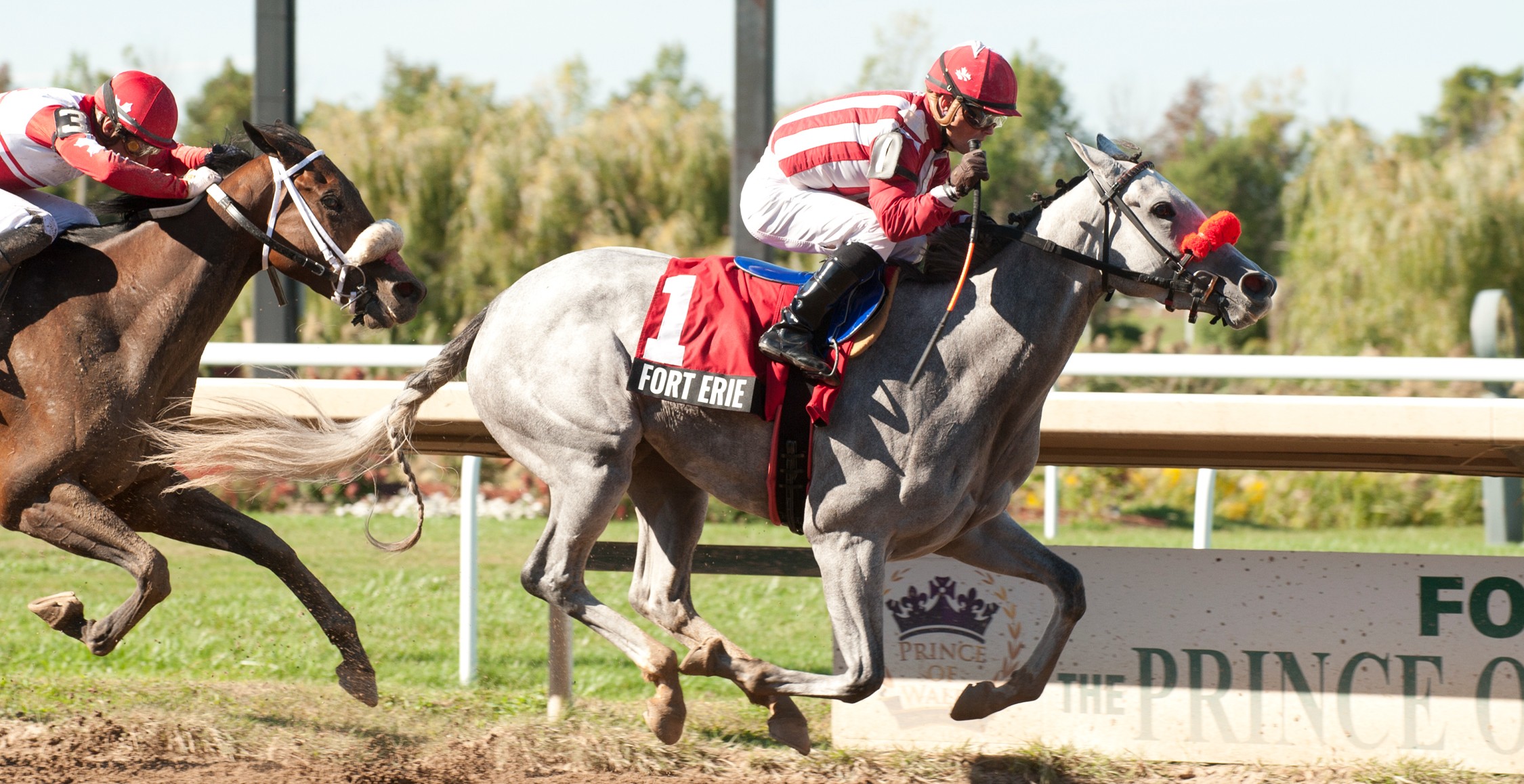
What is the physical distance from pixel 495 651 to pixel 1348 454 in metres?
3.47

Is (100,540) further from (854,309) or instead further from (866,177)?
(866,177)

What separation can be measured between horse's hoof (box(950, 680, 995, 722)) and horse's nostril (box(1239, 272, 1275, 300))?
48.4 inches

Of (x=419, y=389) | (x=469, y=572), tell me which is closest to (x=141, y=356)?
(x=419, y=389)

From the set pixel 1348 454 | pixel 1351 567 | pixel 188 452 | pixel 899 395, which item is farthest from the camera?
pixel 1348 454

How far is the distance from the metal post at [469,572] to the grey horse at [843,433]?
4.19 ft

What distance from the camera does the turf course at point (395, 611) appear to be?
558 centimetres

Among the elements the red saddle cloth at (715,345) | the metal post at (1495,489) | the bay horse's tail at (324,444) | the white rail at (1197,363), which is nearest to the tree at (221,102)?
the metal post at (1495,489)

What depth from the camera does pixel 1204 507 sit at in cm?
500

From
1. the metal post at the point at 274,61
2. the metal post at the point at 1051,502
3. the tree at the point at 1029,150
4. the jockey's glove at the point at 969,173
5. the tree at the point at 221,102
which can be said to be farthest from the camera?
the tree at the point at 221,102

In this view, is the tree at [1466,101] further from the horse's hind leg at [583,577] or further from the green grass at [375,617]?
the horse's hind leg at [583,577]

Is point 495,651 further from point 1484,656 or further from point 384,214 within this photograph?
point 384,214

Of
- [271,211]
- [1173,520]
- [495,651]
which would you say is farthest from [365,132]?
[271,211]

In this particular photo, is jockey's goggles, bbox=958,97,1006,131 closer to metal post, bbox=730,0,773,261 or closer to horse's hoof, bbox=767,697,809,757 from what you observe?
horse's hoof, bbox=767,697,809,757

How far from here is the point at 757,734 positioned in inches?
185
